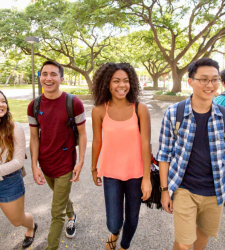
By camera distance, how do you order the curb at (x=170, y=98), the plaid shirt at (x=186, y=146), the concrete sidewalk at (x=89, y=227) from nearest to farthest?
the plaid shirt at (x=186, y=146) → the concrete sidewalk at (x=89, y=227) → the curb at (x=170, y=98)

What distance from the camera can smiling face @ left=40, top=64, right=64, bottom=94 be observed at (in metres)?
2.24

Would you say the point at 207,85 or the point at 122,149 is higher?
the point at 207,85

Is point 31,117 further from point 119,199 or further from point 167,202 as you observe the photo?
point 167,202

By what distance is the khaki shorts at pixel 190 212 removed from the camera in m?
1.77

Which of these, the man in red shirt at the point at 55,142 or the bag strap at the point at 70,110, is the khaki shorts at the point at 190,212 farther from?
the bag strap at the point at 70,110

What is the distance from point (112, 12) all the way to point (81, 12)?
1928 millimetres

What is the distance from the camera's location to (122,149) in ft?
6.66

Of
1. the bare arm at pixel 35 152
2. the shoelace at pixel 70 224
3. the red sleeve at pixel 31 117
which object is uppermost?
the red sleeve at pixel 31 117

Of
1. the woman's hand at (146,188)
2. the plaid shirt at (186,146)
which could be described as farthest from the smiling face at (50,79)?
the woman's hand at (146,188)

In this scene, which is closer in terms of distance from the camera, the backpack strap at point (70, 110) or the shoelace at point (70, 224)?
the backpack strap at point (70, 110)

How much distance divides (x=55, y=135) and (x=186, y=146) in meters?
1.27

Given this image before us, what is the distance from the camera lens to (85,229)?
8.93 feet

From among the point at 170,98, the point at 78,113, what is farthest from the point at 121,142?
the point at 170,98

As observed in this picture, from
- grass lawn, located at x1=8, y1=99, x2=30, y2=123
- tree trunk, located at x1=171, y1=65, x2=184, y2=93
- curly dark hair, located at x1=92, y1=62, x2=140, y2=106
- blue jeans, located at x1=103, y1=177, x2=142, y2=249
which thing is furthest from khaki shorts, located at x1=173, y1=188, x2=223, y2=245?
tree trunk, located at x1=171, y1=65, x2=184, y2=93
